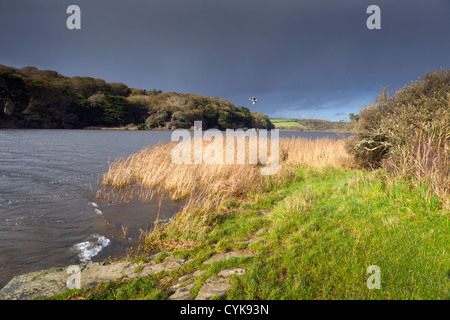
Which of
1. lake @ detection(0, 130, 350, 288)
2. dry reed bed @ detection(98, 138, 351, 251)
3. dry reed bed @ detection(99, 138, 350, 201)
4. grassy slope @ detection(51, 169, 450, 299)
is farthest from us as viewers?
dry reed bed @ detection(99, 138, 350, 201)

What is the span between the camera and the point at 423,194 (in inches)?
204

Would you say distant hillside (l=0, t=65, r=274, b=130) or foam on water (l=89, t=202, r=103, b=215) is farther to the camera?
distant hillside (l=0, t=65, r=274, b=130)

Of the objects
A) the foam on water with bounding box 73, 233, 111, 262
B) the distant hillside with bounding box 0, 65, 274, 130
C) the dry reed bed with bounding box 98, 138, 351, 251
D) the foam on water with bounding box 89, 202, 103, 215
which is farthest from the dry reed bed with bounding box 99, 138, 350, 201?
the distant hillside with bounding box 0, 65, 274, 130

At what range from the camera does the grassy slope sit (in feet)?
9.90

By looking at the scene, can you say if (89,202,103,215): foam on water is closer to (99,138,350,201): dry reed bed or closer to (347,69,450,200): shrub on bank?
(99,138,350,201): dry reed bed

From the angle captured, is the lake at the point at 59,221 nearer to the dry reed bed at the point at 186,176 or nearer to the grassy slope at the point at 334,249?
the dry reed bed at the point at 186,176

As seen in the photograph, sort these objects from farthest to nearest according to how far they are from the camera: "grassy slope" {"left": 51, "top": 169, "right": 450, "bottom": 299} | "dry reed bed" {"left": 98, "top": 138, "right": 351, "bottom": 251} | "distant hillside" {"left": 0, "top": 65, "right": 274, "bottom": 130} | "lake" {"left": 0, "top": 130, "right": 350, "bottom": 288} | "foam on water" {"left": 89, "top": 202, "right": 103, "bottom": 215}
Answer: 1. "distant hillside" {"left": 0, "top": 65, "right": 274, "bottom": 130}
2. "foam on water" {"left": 89, "top": 202, "right": 103, "bottom": 215}
3. "dry reed bed" {"left": 98, "top": 138, "right": 351, "bottom": 251}
4. "lake" {"left": 0, "top": 130, "right": 350, "bottom": 288}
5. "grassy slope" {"left": 51, "top": 169, "right": 450, "bottom": 299}

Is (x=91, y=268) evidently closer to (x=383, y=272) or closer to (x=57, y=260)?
(x=57, y=260)

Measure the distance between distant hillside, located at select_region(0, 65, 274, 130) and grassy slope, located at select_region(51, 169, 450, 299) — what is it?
66.9m

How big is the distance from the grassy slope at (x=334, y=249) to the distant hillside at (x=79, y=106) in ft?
220

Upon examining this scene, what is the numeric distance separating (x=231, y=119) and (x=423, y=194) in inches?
3768

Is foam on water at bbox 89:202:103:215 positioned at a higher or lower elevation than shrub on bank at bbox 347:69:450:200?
lower

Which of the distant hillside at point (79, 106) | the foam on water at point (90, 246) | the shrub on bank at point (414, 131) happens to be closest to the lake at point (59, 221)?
the foam on water at point (90, 246)

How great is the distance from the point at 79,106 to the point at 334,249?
75.4 metres
